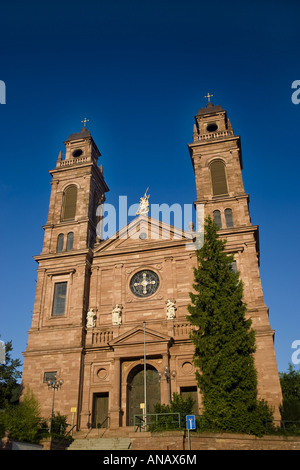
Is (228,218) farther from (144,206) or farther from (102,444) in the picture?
(102,444)

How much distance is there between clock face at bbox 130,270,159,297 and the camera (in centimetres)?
3562

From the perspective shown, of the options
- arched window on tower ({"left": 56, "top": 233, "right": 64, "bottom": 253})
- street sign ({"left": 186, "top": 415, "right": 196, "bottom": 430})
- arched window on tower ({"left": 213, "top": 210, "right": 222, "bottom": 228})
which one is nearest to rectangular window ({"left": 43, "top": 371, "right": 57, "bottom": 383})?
arched window on tower ({"left": 56, "top": 233, "right": 64, "bottom": 253})

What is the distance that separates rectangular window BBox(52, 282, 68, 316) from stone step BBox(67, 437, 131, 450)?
441 inches

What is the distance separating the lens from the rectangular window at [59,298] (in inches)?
1423

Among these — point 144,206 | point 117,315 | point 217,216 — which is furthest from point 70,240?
point 217,216

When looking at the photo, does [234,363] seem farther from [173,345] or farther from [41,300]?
[41,300]

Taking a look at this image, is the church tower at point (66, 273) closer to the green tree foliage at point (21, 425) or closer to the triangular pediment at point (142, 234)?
the triangular pediment at point (142, 234)

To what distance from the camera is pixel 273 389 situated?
28391 mm

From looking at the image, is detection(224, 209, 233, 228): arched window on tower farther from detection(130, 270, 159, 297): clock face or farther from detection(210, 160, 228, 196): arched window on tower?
detection(130, 270, 159, 297): clock face

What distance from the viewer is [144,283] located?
36000 millimetres

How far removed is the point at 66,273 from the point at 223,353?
17170 mm
